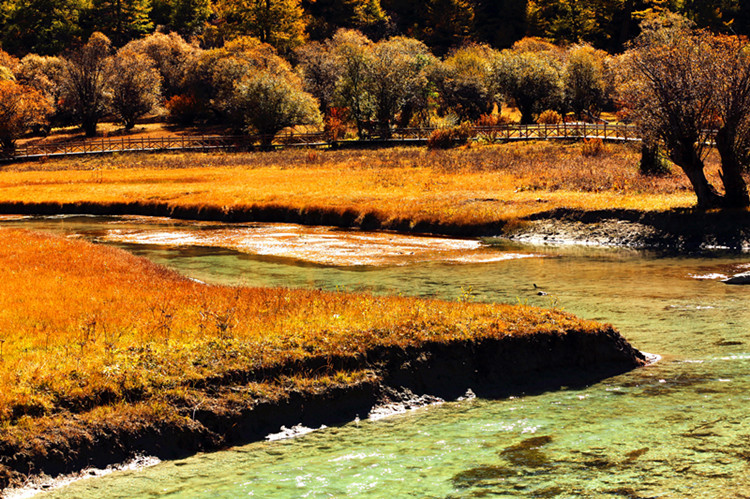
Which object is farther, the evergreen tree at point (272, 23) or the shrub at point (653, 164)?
the evergreen tree at point (272, 23)

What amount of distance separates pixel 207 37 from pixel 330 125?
186 ft

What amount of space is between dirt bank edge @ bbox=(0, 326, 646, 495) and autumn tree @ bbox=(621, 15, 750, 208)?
20.8 meters

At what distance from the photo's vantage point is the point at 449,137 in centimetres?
7462

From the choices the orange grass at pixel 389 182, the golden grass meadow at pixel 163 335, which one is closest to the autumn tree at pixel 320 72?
the orange grass at pixel 389 182

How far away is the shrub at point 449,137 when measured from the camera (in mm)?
74188

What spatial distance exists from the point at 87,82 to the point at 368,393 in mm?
103819

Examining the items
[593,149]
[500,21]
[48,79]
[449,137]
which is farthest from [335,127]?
[500,21]

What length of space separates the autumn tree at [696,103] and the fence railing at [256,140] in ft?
122

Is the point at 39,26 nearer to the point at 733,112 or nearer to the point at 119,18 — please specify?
the point at 119,18

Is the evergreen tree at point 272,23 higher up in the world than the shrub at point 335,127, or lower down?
higher up

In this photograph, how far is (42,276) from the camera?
22.7 metres

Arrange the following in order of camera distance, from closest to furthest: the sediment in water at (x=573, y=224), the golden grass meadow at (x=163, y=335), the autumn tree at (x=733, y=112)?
the golden grass meadow at (x=163, y=335)
the sediment in water at (x=573, y=224)
the autumn tree at (x=733, y=112)

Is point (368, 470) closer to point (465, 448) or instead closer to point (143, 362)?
point (465, 448)

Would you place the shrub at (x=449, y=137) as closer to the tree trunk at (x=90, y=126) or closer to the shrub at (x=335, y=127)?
the shrub at (x=335, y=127)
